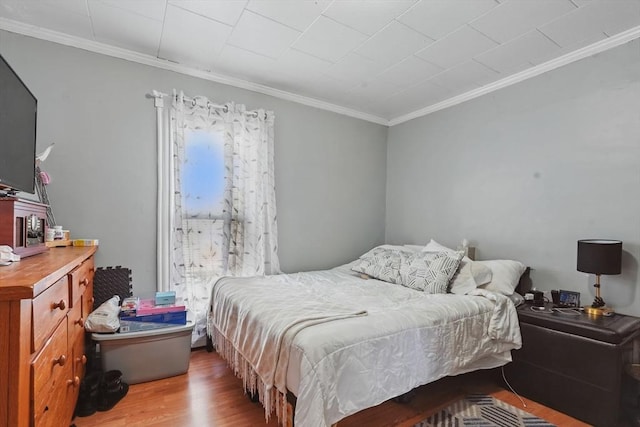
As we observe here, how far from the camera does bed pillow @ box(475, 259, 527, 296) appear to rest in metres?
2.41

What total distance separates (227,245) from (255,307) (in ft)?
3.70

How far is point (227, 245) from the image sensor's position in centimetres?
289

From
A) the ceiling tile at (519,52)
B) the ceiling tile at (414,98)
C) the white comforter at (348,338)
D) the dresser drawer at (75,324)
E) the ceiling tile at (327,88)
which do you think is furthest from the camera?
the ceiling tile at (414,98)

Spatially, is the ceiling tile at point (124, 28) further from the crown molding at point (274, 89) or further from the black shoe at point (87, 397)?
the black shoe at point (87, 397)

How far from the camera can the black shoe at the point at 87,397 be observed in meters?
1.81

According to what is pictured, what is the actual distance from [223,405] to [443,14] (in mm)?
2846

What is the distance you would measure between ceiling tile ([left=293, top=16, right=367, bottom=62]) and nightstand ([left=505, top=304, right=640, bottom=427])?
233 cm

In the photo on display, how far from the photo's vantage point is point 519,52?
2.40 m

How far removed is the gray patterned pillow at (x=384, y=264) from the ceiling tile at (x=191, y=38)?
88.5 inches

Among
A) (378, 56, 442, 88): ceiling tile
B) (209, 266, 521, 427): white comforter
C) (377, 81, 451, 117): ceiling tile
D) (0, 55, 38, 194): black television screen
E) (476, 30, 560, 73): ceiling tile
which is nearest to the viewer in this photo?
(0, 55, 38, 194): black television screen

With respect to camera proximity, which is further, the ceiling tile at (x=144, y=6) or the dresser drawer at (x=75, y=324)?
the ceiling tile at (x=144, y=6)

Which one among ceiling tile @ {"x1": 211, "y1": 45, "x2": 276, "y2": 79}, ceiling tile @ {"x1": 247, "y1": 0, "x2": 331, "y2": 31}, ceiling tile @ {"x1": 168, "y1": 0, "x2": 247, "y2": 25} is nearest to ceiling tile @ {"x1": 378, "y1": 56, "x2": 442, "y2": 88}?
ceiling tile @ {"x1": 247, "y1": 0, "x2": 331, "y2": 31}

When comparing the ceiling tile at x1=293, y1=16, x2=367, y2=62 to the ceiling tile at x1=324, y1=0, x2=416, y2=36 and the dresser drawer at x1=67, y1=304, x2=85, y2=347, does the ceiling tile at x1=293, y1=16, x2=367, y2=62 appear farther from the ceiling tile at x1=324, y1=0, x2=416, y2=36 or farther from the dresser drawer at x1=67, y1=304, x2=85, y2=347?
the dresser drawer at x1=67, y1=304, x2=85, y2=347

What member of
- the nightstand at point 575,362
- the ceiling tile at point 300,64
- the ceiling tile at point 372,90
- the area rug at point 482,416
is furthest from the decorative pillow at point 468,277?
the ceiling tile at point 300,64
